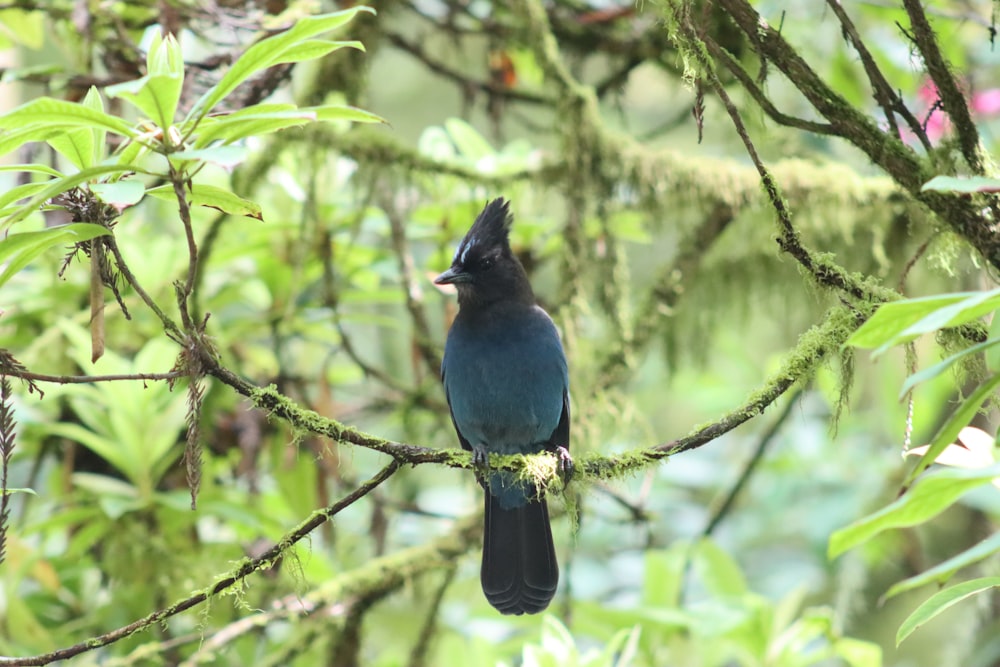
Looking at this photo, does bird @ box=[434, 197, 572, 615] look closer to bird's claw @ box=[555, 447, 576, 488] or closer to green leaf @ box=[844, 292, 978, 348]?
bird's claw @ box=[555, 447, 576, 488]

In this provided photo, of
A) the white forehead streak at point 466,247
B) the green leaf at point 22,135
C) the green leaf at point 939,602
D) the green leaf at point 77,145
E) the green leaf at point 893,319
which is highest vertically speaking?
the white forehead streak at point 466,247

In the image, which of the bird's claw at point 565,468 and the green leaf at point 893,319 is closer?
the green leaf at point 893,319

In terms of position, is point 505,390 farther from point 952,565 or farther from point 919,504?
point 952,565

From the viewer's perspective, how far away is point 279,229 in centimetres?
446

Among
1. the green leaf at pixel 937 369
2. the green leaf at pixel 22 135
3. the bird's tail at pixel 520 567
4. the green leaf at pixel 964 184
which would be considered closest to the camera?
the green leaf at pixel 937 369

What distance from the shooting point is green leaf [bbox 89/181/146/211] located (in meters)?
1.70

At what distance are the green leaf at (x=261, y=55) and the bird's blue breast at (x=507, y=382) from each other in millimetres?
2230

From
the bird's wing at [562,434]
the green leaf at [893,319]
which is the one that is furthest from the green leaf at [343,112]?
the bird's wing at [562,434]

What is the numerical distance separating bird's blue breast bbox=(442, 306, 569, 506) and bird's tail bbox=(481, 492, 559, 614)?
0.42 ft

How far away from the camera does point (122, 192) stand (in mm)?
1739

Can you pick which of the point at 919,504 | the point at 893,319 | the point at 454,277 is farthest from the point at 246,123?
the point at 454,277

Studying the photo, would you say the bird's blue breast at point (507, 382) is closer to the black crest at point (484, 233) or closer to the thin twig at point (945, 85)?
the black crest at point (484, 233)

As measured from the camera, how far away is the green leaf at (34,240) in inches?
71.8

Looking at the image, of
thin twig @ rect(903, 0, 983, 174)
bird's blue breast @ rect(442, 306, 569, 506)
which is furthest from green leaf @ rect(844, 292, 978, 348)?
bird's blue breast @ rect(442, 306, 569, 506)
